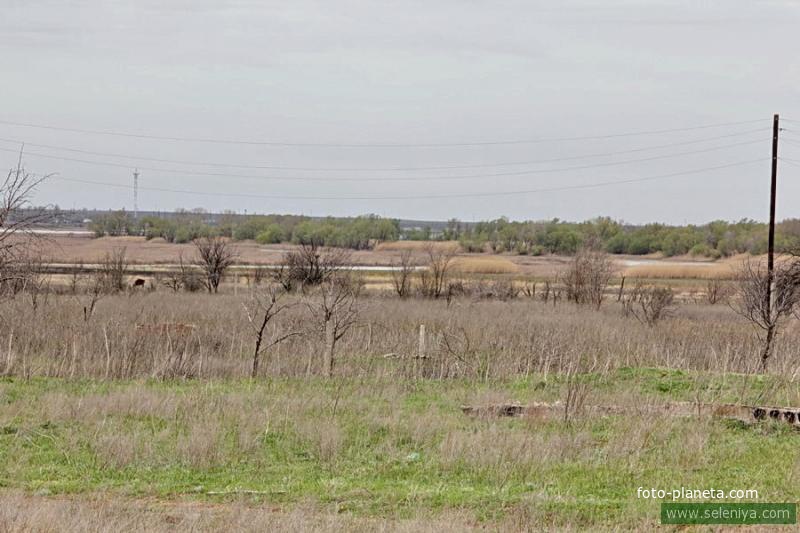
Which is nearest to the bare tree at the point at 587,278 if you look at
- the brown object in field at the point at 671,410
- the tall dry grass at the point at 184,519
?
the brown object in field at the point at 671,410

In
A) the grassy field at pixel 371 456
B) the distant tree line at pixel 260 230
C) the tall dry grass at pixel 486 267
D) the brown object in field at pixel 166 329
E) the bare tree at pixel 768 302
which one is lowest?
the grassy field at pixel 371 456

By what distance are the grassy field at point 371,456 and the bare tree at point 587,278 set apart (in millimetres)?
26327

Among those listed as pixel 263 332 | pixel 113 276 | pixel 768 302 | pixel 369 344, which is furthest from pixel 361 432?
pixel 113 276

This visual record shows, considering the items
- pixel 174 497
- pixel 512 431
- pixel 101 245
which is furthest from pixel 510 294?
pixel 101 245

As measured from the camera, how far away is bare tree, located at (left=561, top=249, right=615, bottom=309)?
43.5m

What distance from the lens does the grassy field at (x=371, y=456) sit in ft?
32.3

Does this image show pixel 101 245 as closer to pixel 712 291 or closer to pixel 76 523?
pixel 712 291

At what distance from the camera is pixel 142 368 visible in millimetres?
19984

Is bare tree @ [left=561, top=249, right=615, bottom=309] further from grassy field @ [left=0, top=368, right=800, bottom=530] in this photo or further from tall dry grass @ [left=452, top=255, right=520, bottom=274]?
tall dry grass @ [left=452, top=255, right=520, bottom=274]

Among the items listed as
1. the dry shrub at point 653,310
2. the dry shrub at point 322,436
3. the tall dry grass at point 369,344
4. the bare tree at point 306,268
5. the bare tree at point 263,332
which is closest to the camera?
the dry shrub at point 322,436

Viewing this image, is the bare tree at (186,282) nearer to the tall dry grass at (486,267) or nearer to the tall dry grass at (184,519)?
→ the tall dry grass at (486,267)

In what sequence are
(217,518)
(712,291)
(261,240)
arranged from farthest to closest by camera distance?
(261,240) < (712,291) < (217,518)

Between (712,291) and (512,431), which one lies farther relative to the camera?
(712,291)

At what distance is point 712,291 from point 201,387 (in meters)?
38.2
